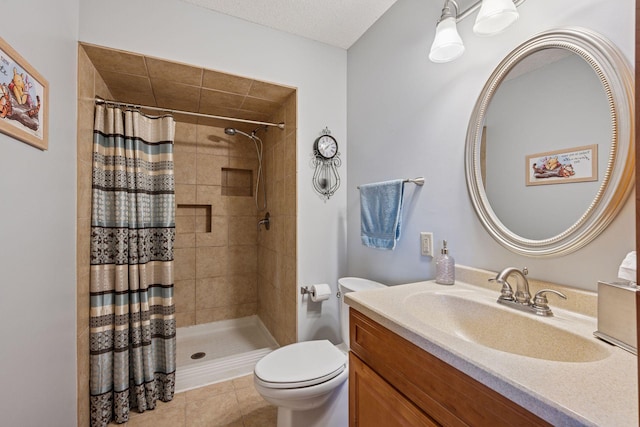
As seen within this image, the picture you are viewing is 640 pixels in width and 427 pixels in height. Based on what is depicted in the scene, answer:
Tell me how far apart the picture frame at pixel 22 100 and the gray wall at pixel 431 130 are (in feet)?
5.23

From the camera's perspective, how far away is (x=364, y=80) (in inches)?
72.9

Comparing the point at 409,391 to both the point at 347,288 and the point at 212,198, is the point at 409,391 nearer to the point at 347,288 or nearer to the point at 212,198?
the point at 347,288

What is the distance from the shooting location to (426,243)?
1.34m

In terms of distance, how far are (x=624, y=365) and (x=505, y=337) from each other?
32 centimetres

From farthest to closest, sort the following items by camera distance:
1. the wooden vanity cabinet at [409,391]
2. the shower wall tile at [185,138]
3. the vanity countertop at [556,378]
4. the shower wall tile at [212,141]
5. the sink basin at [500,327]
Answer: the shower wall tile at [212,141], the shower wall tile at [185,138], the sink basin at [500,327], the wooden vanity cabinet at [409,391], the vanity countertop at [556,378]

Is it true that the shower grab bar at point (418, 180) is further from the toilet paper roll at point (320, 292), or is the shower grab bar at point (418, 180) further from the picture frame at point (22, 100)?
the picture frame at point (22, 100)

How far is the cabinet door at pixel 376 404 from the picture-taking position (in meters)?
0.72

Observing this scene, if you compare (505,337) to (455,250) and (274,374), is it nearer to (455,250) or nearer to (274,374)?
(455,250)

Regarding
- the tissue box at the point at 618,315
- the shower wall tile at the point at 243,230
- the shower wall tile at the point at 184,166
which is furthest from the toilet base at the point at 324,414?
the shower wall tile at the point at 184,166

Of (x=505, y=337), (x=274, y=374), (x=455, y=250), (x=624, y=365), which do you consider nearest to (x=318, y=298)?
(x=274, y=374)

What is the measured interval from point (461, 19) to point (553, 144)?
0.73m

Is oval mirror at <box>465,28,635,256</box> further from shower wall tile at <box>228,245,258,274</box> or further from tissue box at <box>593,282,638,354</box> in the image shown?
shower wall tile at <box>228,245,258,274</box>

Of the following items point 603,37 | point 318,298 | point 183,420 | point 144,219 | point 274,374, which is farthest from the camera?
point 318,298

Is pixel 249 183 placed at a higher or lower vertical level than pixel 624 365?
higher
